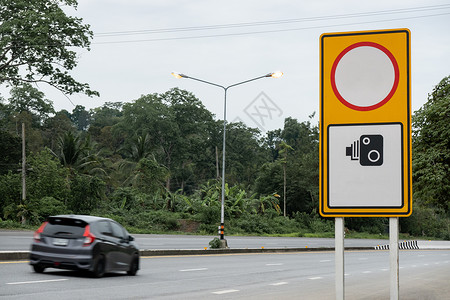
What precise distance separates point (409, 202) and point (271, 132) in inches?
3901

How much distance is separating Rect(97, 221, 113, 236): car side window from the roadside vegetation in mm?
9934

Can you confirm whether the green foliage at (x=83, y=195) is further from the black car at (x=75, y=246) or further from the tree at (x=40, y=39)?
the black car at (x=75, y=246)

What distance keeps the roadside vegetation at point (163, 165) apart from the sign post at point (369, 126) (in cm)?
1594

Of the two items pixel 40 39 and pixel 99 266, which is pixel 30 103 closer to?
pixel 40 39

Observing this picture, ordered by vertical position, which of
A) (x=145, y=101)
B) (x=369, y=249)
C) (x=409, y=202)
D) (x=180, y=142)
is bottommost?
A: (x=369, y=249)

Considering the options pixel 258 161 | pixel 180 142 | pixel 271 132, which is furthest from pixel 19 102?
pixel 271 132

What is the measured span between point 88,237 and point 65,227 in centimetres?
66

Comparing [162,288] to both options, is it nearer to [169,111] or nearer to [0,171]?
[0,171]

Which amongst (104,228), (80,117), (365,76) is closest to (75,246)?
(104,228)

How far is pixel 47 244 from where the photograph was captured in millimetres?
13703

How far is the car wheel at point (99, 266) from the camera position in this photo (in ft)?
44.9

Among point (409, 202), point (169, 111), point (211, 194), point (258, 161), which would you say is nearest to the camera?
point (409, 202)

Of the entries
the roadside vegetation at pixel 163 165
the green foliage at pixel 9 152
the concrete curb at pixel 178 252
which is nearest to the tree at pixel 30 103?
the roadside vegetation at pixel 163 165

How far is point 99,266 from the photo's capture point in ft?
45.4
